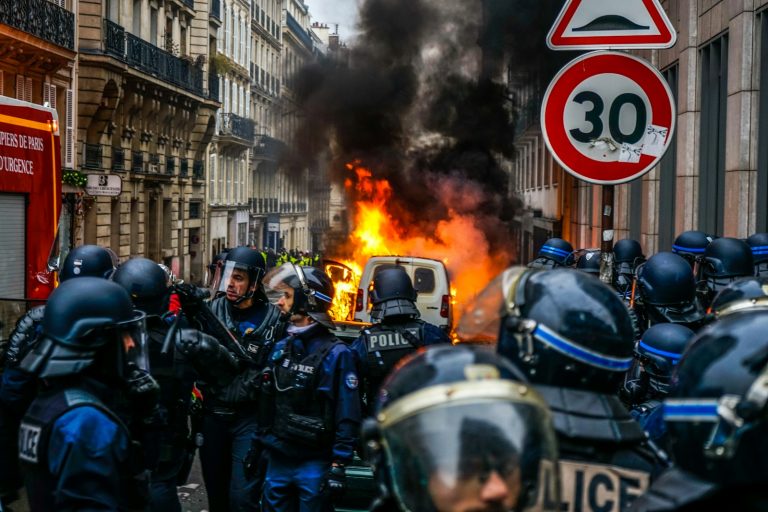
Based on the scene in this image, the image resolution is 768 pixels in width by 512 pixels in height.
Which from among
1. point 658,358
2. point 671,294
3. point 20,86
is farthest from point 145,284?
point 20,86

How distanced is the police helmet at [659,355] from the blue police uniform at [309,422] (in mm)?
1598

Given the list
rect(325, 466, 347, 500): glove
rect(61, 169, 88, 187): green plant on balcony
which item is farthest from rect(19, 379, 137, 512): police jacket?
rect(61, 169, 88, 187): green plant on balcony

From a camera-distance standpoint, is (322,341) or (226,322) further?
(226,322)

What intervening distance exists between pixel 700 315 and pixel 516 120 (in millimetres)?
29972

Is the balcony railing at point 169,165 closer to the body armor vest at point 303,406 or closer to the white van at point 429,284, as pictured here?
the white van at point 429,284

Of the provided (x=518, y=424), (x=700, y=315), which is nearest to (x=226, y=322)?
(x=700, y=315)

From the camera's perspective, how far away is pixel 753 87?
11.0m

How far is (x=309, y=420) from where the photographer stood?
5.57 m

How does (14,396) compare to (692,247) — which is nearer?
(14,396)

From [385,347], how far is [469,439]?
13.4 feet

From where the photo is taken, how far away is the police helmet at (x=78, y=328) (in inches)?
127

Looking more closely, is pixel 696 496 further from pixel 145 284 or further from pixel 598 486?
pixel 145 284

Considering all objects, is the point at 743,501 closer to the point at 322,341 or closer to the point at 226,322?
the point at 322,341

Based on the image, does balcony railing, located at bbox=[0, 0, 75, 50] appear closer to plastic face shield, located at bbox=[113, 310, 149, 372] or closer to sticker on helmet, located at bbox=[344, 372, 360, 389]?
sticker on helmet, located at bbox=[344, 372, 360, 389]
